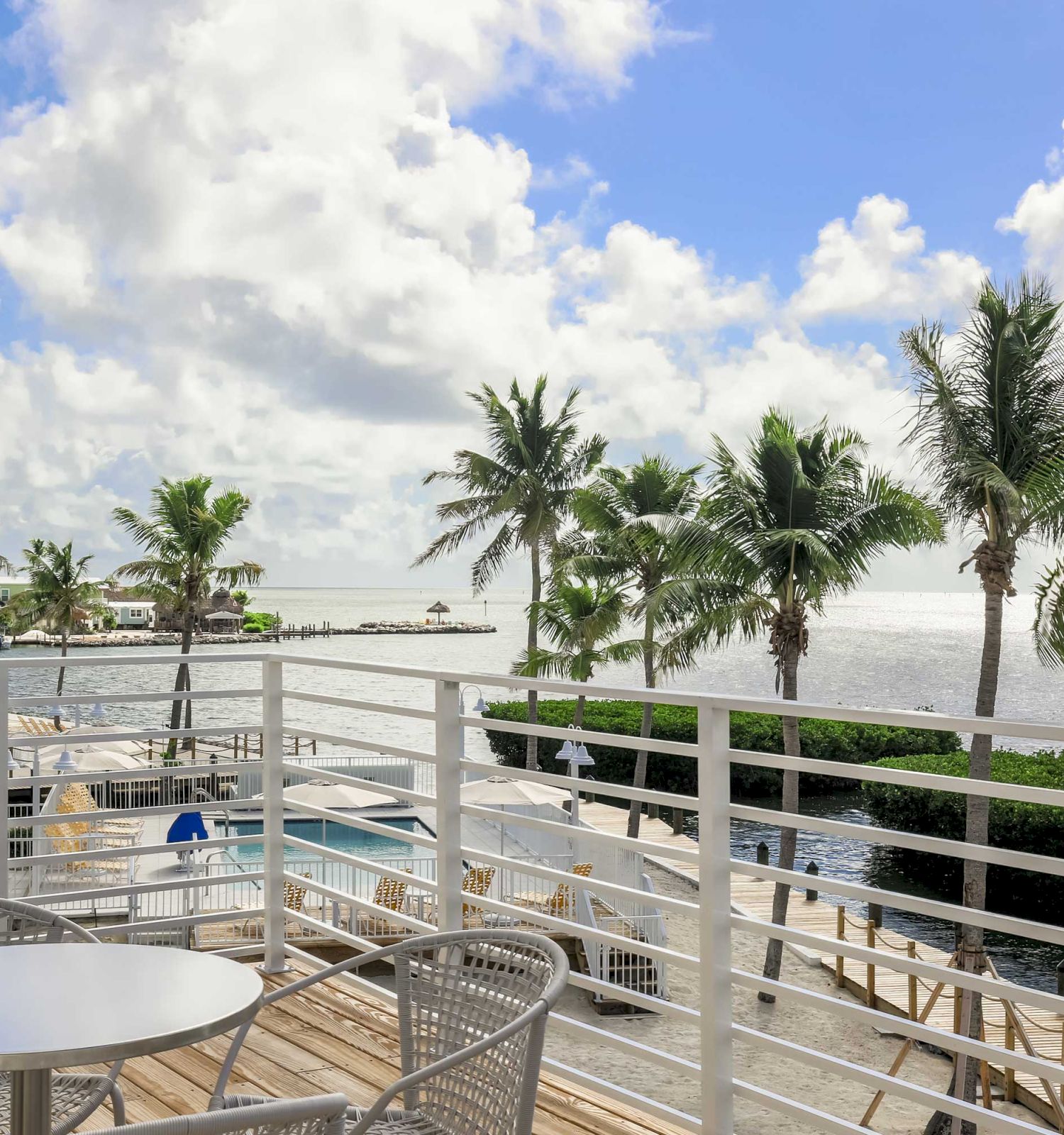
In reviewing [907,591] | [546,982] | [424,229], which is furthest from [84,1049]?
[907,591]

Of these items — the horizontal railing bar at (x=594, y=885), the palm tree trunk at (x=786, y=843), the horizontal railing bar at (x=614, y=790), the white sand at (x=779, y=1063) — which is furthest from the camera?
the palm tree trunk at (x=786, y=843)

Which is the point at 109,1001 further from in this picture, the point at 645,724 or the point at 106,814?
the point at 645,724

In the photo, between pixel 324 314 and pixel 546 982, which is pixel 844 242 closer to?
pixel 324 314

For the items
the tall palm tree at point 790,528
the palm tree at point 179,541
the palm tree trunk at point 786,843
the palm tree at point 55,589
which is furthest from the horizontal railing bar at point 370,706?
the palm tree at point 55,589

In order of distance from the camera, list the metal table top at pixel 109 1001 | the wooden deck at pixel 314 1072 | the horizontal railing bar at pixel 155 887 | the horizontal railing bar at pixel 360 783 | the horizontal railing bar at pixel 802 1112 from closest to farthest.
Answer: the metal table top at pixel 109 1001 → the horizontal railing bar at pixel 802 1112 → the wooden deck at pixel 314 1072 → the horizontal railing bar at pixel 360 783 → the horizontal railing bar at pixel 155 887

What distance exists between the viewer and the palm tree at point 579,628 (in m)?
28.6

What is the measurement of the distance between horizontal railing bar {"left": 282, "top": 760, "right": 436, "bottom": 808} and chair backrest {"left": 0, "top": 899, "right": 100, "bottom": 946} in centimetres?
79

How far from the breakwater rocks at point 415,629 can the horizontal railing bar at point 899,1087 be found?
9703cm

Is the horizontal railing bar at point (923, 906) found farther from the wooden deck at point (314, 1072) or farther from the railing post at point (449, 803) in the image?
the railing post at point (449, 803)

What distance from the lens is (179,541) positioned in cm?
3406

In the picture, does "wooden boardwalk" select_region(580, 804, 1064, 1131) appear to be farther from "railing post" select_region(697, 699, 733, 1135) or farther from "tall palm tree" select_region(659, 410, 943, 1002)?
"railing post" select_region(697, 699, 733, 1135)

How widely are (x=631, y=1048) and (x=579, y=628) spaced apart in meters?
25.9

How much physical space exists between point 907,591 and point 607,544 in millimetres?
174033

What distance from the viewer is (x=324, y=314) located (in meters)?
66.6
